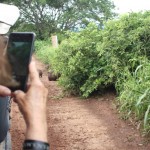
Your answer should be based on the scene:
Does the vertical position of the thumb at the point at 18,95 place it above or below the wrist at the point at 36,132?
above

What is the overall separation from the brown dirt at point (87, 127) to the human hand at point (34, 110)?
3.21 m

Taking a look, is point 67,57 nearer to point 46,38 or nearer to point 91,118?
point 91,118

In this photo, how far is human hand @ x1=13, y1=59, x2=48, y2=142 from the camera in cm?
137

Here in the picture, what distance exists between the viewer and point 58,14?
92.6ft

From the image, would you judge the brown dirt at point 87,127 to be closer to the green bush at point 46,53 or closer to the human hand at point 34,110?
the human hand at point 34,110

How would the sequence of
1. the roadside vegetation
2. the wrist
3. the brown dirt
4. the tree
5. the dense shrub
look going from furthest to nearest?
the tree
the dense shrub
the roadside vegetation
the brown dirt
the wrist

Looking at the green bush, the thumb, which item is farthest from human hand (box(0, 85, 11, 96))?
the green bush

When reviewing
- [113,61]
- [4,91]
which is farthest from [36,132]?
[113,61]

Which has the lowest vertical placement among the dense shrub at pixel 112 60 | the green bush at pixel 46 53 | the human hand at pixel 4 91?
the human hand at pixel 4 91

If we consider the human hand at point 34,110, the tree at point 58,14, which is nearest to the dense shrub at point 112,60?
the human hand at point 34,110

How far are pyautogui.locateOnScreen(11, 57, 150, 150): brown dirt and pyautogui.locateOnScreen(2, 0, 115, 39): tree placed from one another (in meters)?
20.2

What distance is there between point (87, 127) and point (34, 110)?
4.11m

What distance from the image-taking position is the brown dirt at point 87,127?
4656 mm

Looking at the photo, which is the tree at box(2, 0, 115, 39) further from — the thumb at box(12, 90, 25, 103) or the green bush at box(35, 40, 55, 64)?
the thumb at box(12, 90, 25, 103)
